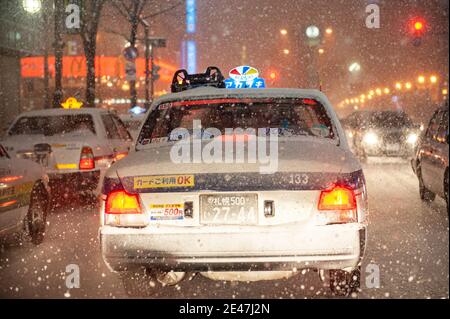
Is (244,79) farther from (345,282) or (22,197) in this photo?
(345,282)

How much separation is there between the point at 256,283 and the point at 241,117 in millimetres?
1543

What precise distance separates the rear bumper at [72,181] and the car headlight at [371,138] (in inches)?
474

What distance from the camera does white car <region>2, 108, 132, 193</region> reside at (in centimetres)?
1082

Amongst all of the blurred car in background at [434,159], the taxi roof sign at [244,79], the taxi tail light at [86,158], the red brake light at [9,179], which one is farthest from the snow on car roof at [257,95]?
the taxi tail light at [86,158]

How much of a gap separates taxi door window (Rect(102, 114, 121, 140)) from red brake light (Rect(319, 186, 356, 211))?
7659mm

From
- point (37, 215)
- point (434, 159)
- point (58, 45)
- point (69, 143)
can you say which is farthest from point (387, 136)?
point (37, 215)

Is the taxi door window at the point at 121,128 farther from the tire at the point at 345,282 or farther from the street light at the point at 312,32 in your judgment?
the tire at the point at 345,282

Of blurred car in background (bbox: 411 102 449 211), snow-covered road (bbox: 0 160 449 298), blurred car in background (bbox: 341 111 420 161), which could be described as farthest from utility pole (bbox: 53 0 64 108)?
blurred car in background (bbox: 411 102 449 211)

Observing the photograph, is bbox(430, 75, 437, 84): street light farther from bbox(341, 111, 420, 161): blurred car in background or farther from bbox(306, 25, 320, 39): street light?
bbox(306, 25, 320, 39): street light

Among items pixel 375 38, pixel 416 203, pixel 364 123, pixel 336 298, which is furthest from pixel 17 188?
pixel 375 38

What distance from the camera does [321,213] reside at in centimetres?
462

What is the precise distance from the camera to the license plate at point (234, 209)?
457 cm

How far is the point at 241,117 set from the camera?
20.9 feet
